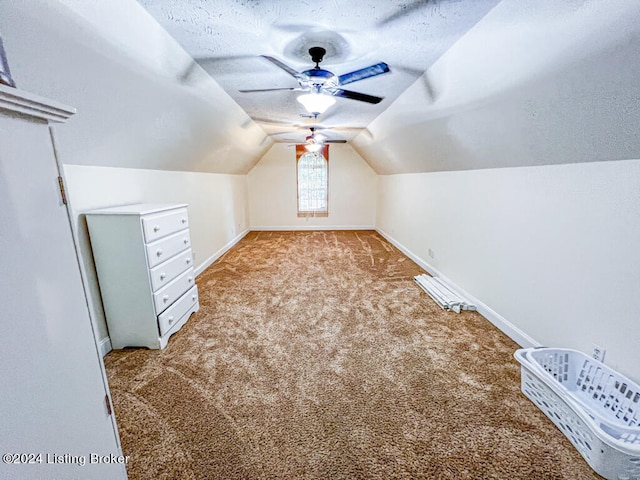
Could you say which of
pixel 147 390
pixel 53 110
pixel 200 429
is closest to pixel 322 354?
pixel 200 429

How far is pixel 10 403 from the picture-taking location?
63 cm

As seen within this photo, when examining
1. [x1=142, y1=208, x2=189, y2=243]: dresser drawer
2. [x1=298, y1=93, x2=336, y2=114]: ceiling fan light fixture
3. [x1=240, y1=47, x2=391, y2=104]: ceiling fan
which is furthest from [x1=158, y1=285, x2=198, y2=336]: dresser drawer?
[x1=298, y1=93, x2=336, y2=114]: ceiling fan light fixture

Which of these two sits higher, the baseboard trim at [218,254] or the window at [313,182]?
the window at [313,182]

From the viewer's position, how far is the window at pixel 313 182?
6.64 metres

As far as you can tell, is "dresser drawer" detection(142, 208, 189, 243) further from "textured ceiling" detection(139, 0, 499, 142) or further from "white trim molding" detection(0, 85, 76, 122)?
"white trim molding" detection(0, 85, 76, 122)

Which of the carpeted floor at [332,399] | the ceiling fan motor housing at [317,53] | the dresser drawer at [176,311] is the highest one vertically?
the ceiling fan motor housing at [317,53]

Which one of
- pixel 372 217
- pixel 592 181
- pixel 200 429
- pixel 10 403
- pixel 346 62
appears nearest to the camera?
pixel 10 403

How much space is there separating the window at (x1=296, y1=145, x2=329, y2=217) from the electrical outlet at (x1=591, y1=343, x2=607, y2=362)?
18.6 ft

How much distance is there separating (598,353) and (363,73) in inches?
90.8

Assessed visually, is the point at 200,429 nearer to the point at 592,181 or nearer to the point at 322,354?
the point at 322,354

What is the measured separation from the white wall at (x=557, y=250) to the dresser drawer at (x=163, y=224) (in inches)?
116

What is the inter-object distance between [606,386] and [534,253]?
91 centimetres

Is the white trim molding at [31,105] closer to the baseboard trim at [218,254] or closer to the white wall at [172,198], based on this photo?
the white wall at [172,198]

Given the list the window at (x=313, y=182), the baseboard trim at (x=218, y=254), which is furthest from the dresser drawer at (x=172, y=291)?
the window at (x=313, y=182)
